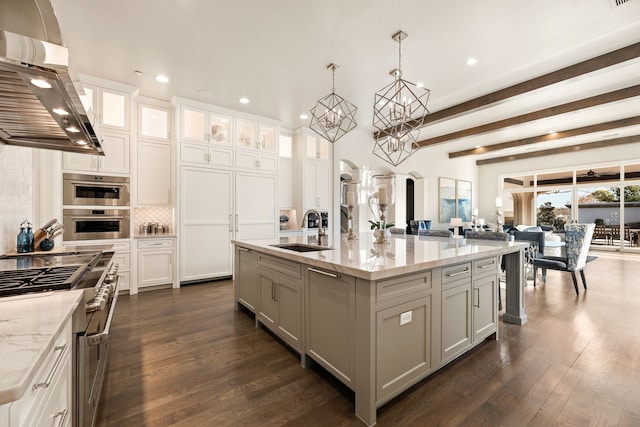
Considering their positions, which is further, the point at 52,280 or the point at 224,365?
the point at 224,365

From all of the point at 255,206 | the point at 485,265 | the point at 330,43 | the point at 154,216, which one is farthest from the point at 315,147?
the point at 485,265

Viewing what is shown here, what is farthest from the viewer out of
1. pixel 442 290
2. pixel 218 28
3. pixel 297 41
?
pixel 297 41

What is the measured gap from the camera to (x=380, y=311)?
4.90 feet

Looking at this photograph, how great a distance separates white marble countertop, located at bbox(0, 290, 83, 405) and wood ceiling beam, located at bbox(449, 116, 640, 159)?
31.6 feet

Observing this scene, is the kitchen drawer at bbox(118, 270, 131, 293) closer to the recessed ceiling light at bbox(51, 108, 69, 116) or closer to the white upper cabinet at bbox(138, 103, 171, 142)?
the white upper cabinet at bbox(138, 103, 171, 142)

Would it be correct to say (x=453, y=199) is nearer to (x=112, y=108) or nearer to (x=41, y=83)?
(x=112, y=108)

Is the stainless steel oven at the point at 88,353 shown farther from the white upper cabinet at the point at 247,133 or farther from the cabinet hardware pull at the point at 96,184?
the white upper cabinet at the point at 247,133

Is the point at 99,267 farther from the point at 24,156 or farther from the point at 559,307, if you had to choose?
the point at 559,307

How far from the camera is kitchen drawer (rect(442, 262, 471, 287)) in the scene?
1879 millimetres

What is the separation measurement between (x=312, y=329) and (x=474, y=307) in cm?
130

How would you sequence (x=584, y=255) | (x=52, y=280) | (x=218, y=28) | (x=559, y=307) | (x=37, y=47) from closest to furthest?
(x=37, y=47) → (x=52, y=280) → (x=218, y=28) → (x=559, y=307) → (x=584, y=255)

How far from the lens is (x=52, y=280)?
1.27 metres

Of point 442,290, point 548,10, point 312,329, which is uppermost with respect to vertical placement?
point 548,10

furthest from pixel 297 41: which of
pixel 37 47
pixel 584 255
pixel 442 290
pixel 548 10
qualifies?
pixel 584 255
